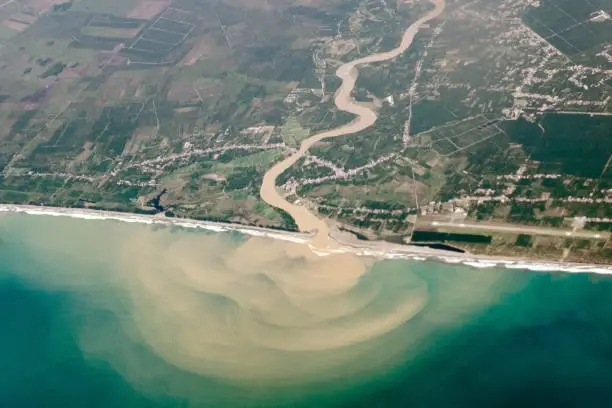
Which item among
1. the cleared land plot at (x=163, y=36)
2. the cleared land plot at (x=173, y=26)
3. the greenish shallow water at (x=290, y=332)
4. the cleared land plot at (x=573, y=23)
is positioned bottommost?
the greenish shallow water at (x=290, y=332)

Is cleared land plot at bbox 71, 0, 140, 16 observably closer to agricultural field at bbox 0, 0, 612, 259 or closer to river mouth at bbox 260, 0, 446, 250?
agricultural field at bbox 0, 0, 612, 259

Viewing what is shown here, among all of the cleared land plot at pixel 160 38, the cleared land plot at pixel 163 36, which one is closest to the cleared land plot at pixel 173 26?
the cleared land plot at pixel 160 38

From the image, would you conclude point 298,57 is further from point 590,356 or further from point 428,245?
point 590,356

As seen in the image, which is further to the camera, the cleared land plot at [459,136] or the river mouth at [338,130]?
the cleared land plot at [459,136]

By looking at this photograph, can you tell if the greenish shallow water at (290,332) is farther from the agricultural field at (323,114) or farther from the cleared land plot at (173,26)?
the cleared land plot at (173,26)

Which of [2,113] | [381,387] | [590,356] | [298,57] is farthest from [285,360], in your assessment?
[2,113]
